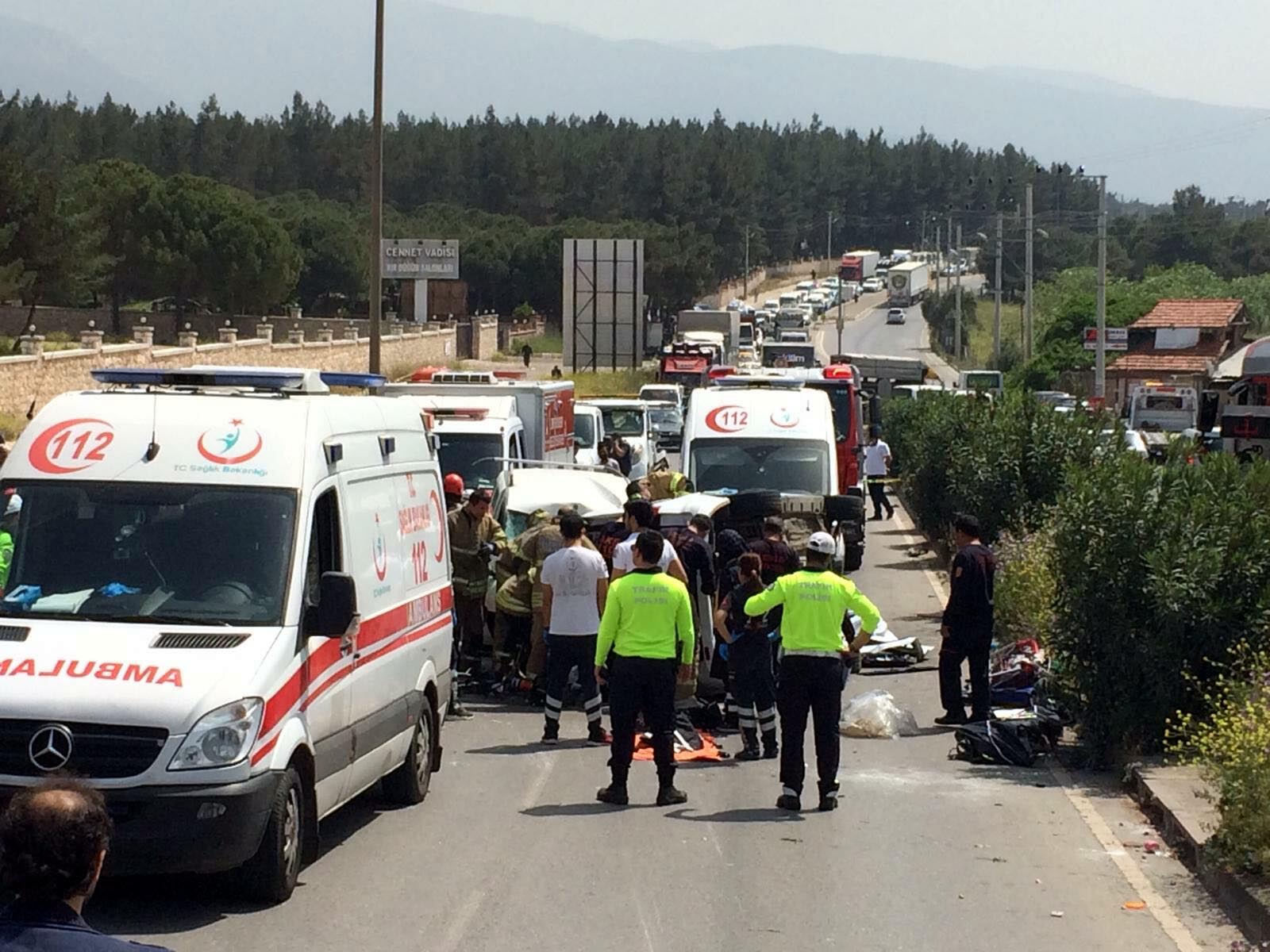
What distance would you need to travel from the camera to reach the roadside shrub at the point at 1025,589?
17.1 m

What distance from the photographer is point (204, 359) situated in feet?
206

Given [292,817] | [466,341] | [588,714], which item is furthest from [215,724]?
[466,341]

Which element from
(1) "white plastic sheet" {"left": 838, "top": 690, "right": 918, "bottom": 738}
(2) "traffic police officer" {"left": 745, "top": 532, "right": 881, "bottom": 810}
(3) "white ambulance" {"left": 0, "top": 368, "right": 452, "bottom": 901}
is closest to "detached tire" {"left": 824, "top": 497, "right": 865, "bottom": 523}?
(1) "white plastic sheet" {"left": 838, "top": 690, "right": 918, "bottom": 738}

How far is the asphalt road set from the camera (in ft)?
27.5

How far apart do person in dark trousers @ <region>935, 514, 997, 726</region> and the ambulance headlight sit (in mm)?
7611

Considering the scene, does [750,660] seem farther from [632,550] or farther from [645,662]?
[645,662]

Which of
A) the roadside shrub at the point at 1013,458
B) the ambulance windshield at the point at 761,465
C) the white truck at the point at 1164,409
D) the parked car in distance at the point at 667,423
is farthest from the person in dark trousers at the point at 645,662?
the white truck at the point at 1164,409

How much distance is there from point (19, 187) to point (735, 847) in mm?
66403

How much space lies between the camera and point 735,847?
34.0 feet

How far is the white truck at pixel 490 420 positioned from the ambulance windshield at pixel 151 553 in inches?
274

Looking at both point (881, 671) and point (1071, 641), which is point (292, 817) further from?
point (881, 671)

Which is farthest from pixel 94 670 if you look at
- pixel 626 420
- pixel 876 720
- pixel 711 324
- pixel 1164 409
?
pixel 711 324

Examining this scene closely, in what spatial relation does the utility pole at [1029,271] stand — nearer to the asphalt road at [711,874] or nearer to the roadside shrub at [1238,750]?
the roadside shrub at [1238,750]

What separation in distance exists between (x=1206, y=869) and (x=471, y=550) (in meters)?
7.99
